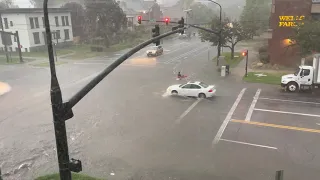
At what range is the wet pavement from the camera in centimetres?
1363

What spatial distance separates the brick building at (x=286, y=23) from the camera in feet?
106

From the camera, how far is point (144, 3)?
367ft

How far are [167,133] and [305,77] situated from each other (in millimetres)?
14651

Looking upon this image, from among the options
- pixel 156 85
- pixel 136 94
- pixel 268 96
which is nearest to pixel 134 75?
pixel 156 85

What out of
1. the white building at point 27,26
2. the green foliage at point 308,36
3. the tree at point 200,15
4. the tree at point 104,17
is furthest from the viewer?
the tree at point 200,15

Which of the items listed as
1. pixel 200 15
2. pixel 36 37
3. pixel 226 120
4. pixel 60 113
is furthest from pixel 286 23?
pixel 200 15

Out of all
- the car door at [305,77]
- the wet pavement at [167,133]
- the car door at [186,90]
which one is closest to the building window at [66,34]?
the wet pavement at [167,133]

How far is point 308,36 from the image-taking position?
1137 inches

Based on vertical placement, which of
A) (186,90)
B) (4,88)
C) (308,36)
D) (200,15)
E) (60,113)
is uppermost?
(200,15)

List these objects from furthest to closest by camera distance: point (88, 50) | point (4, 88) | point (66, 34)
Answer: point (66, 34) → point (88, 50) → point (4, 88)

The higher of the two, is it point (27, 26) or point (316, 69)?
point (27, 26)

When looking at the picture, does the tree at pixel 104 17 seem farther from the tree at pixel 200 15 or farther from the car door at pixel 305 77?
the tree at pixel 200 15

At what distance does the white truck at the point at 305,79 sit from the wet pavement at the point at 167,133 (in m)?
1.19

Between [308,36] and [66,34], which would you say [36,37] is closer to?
[66,34]
